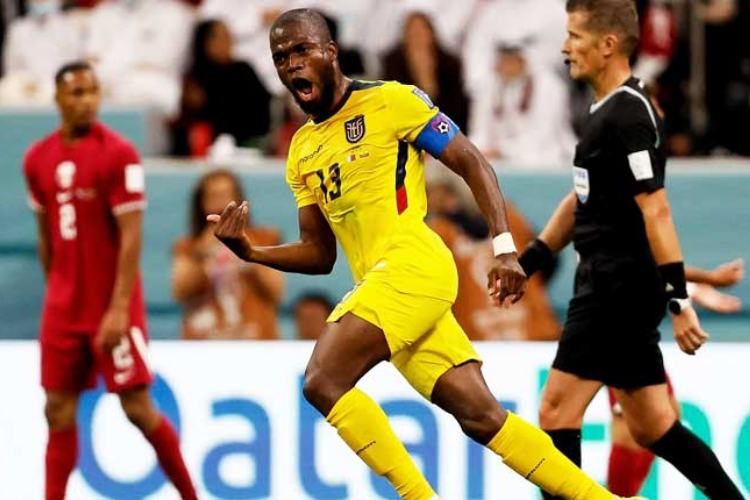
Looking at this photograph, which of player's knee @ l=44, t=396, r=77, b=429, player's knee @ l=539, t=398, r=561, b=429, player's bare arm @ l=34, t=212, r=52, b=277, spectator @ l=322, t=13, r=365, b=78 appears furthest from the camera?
spectator @ l=322, t=13, r=365, b=78

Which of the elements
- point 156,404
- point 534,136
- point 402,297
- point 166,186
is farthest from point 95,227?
point 534,136

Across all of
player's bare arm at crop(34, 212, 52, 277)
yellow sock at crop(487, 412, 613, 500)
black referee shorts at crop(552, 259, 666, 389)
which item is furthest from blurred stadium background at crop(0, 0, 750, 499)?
yellow sock at crop(487, 412, 613, 500)

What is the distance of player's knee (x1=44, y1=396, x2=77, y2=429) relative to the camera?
793 centimetres

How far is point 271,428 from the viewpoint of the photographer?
8406 millimetres

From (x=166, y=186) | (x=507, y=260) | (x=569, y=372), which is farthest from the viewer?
(x=166, y=186)

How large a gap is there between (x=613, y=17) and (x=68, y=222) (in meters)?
2.65

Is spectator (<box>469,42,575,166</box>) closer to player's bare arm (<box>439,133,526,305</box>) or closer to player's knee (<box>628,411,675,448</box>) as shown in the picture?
player's knee (<box>628,411,675,448</box>)

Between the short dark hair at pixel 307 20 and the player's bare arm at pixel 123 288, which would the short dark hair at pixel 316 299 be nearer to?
the player's bare arm at pixel 123 288

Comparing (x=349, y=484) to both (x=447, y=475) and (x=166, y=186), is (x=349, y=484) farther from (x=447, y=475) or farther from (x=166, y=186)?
(x=166, y=186)

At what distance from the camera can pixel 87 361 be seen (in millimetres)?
8039

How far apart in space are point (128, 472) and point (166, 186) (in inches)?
116

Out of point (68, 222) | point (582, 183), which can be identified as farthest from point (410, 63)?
point (582, 183)

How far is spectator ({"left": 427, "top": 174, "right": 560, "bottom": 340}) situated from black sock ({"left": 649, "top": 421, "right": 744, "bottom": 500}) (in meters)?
3.54

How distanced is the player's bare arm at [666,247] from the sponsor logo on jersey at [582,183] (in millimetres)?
243
